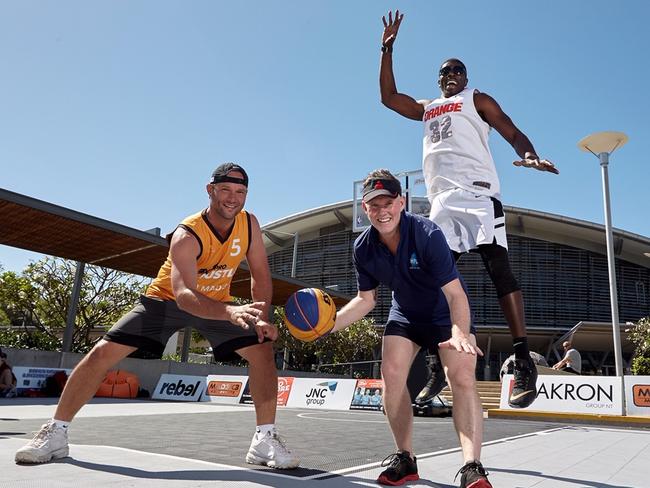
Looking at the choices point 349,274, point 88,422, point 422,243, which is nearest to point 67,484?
point 422,243

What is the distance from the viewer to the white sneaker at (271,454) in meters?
3.91

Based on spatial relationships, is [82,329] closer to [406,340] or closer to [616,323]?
[616,323]

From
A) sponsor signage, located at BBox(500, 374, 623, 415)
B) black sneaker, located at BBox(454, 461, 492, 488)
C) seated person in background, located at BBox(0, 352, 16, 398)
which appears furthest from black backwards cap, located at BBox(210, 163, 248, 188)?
seated person in background, located at BBox(0, 352, 16, 398)

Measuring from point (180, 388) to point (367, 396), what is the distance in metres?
7.40

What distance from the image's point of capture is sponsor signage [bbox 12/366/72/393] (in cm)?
1669

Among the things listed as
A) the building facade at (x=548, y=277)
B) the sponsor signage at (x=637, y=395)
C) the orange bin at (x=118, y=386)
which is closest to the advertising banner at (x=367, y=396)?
the sponsor signage at (x=637, y=395)

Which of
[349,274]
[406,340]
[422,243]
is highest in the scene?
[349,274]

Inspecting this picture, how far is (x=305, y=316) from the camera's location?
3.69 meters

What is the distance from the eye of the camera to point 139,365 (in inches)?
869

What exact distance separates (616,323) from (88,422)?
533 inches

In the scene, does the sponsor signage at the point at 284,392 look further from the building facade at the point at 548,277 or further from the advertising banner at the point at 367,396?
the building facade at the point at 548,277

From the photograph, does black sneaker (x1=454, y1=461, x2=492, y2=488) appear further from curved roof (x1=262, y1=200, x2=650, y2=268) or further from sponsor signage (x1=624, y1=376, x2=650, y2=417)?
curved roof (x1=262, y1=200, x2=650, y2=268)

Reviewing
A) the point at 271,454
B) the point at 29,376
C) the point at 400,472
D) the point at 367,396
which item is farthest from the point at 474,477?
the point at 29,376

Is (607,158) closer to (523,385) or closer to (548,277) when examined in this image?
(523,385)
